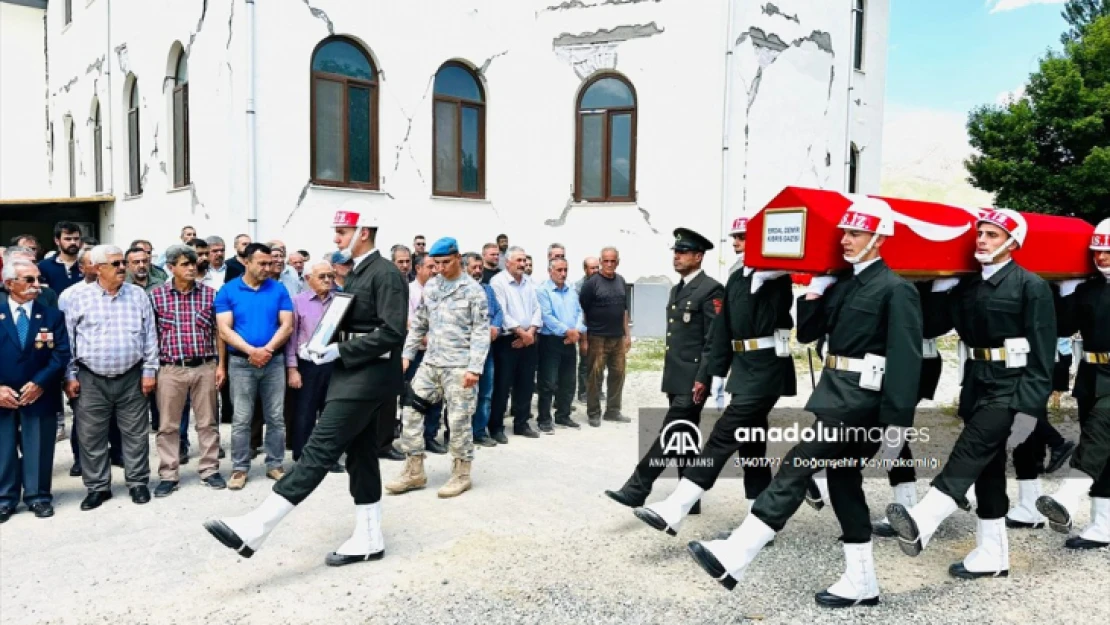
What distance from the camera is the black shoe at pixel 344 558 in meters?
4.83

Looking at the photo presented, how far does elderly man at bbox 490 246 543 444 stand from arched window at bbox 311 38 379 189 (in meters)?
5.42

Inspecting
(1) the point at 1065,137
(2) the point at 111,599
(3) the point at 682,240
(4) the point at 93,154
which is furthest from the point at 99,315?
(1) the point at 1065,137

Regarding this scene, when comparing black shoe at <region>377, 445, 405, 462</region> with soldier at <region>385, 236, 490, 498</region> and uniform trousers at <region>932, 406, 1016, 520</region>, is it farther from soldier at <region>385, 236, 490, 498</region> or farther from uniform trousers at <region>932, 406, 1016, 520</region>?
uniform trousers at <region>932, 406, 1016, 520</region>

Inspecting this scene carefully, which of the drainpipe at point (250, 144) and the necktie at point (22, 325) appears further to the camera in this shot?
the drainpipe at point (250, 144)

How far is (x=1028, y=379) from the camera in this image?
484cm

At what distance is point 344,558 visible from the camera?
4.85 metres

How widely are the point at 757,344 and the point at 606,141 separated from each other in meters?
9.77

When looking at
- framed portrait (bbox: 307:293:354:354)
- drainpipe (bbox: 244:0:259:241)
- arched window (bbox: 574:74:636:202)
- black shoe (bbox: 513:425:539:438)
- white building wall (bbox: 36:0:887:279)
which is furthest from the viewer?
arched window (bbox: 574:74:636:202)

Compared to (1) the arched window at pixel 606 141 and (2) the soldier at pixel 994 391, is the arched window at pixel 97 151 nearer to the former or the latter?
(1) the arched window at pixel 606 141

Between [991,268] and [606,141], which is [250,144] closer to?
[606,141]

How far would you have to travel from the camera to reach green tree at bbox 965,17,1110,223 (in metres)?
18.9

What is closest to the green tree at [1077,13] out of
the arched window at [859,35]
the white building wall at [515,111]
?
the arched window at [859,35]

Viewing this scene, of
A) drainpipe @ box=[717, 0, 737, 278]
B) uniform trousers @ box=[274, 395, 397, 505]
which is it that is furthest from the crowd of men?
drainpipe @ box=[717, 0, 737, 278]

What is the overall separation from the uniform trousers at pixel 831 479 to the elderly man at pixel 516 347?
430 cm
